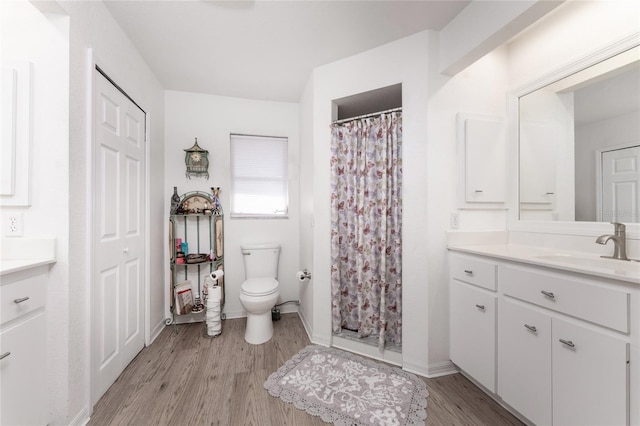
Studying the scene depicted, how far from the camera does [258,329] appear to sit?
2219 mm

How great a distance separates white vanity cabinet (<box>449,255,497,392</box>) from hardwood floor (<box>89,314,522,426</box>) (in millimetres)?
174

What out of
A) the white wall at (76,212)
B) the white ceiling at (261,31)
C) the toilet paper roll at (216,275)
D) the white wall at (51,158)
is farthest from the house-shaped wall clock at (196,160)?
the white wall at (51,158)

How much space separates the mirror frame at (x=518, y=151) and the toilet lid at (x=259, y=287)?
206 centimetres

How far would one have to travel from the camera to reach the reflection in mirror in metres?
1.35

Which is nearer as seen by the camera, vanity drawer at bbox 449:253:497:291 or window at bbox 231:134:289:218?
vanity drawer at bbox 449:253:497:291

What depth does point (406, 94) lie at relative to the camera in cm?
184

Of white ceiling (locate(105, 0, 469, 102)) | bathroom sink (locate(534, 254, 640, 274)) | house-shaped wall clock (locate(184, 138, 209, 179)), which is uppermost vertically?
white ceiling (locate(105, 0, 469, 102))

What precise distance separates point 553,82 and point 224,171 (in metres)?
2.91

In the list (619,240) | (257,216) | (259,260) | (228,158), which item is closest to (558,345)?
(619,240)

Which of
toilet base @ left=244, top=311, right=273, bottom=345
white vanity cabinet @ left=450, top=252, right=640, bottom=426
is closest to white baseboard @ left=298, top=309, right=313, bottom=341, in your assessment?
toilet base @ left=244, top=311, right=273, bottom=345

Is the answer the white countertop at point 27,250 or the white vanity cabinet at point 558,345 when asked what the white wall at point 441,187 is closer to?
the white vanity cabinet at point 558,345

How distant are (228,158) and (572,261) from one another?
9.55 ft

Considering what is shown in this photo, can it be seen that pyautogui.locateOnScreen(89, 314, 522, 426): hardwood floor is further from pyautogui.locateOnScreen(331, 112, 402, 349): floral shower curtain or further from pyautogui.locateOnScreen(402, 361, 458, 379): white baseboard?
pyautogui.locateOnScreen(331, 112, 402, 349): floral shower curtain

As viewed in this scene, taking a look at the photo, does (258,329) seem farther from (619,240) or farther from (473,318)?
(619,240)
